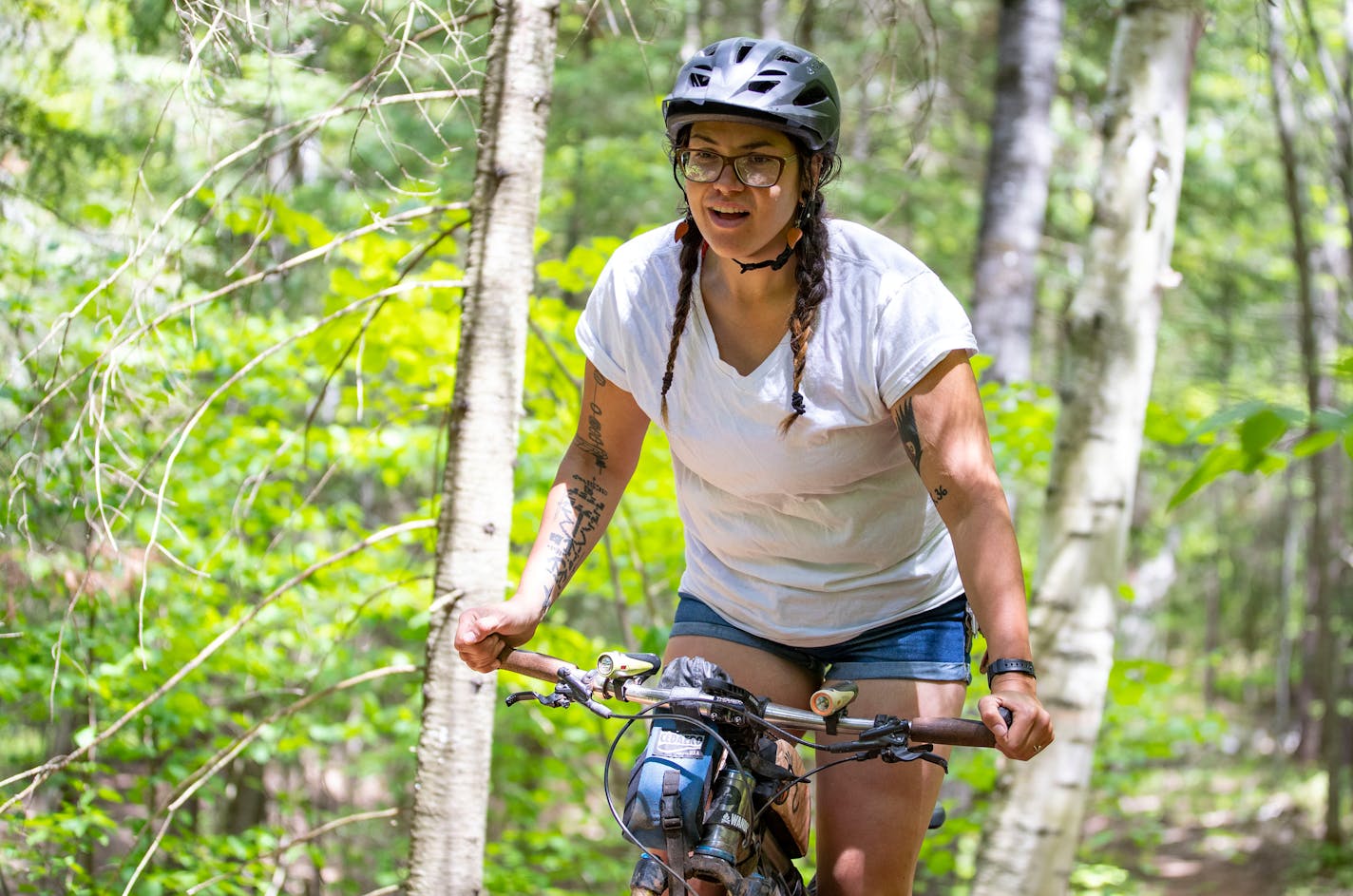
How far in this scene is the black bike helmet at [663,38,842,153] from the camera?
230 cm

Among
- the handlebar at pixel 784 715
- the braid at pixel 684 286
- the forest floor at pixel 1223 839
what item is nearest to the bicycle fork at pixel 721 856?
the handlebar at pixel 784 715

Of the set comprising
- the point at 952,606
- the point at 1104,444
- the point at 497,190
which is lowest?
the point at 952,606

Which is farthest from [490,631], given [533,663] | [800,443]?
[800,443]

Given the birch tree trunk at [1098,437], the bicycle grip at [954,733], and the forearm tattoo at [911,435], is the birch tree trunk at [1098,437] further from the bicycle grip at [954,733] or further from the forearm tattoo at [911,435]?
the bicycle grip at [954,733]

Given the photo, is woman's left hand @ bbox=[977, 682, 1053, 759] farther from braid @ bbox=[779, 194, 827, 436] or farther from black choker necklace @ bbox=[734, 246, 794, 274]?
black choker necklace @ bbox=[734, 246, 794, 274]

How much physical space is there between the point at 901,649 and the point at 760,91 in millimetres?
1226

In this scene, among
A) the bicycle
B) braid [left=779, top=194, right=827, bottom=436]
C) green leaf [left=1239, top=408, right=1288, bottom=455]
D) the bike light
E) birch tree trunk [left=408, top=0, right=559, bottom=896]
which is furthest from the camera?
birch tree trunk [left=408, top=0, right=559, bottom=896]

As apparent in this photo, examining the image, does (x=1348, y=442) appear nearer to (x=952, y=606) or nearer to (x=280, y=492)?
(x=952, y=606)

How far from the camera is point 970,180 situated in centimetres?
1345

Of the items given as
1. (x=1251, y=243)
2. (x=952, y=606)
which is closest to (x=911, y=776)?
(x=952, y=606)

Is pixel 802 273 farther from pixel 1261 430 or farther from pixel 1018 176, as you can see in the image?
pixel 1018 176

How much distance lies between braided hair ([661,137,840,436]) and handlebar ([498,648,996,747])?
2.05ft

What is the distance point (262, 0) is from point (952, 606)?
2.40 metres

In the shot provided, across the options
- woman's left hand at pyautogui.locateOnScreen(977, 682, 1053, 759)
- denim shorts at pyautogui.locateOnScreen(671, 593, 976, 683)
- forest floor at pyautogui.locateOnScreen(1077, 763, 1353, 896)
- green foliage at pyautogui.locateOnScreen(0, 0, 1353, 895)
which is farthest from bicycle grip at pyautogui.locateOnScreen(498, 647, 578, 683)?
forest floor at pyautogui.locateOnScreen(1077, 763, 1353, 896)
